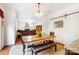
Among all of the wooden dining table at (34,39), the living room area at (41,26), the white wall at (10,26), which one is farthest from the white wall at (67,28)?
the white wall at (10,26)

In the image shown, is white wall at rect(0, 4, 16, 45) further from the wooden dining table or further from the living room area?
the wooden dining table

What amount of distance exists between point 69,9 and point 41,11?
19.9 inches

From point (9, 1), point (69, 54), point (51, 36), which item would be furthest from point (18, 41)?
point (69, 54)

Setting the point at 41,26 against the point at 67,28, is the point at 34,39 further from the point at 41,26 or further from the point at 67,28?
the point at 67,28

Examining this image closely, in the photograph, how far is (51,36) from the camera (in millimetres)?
1477

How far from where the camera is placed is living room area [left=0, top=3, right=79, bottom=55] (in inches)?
49.8

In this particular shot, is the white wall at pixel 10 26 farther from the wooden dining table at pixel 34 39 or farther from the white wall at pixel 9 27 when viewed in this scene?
the wooden dining table at pixel 34 39

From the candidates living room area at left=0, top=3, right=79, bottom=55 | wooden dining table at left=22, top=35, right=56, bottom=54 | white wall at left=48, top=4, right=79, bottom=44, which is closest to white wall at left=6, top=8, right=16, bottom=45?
living room area at left=0, top=3, right=79, bottom=55

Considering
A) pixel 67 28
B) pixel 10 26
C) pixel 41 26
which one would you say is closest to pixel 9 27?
pixel 10 26

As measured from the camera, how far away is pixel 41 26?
1.44 metres

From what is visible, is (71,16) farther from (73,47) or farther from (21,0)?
(21,0)

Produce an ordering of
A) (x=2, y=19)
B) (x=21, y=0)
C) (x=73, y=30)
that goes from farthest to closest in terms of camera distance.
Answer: (x=73, y=30) < (x=2, y=19) < (x=21, y=0)

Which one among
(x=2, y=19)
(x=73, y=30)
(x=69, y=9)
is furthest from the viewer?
(x=73, y=30)

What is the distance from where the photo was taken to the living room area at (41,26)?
126cm
